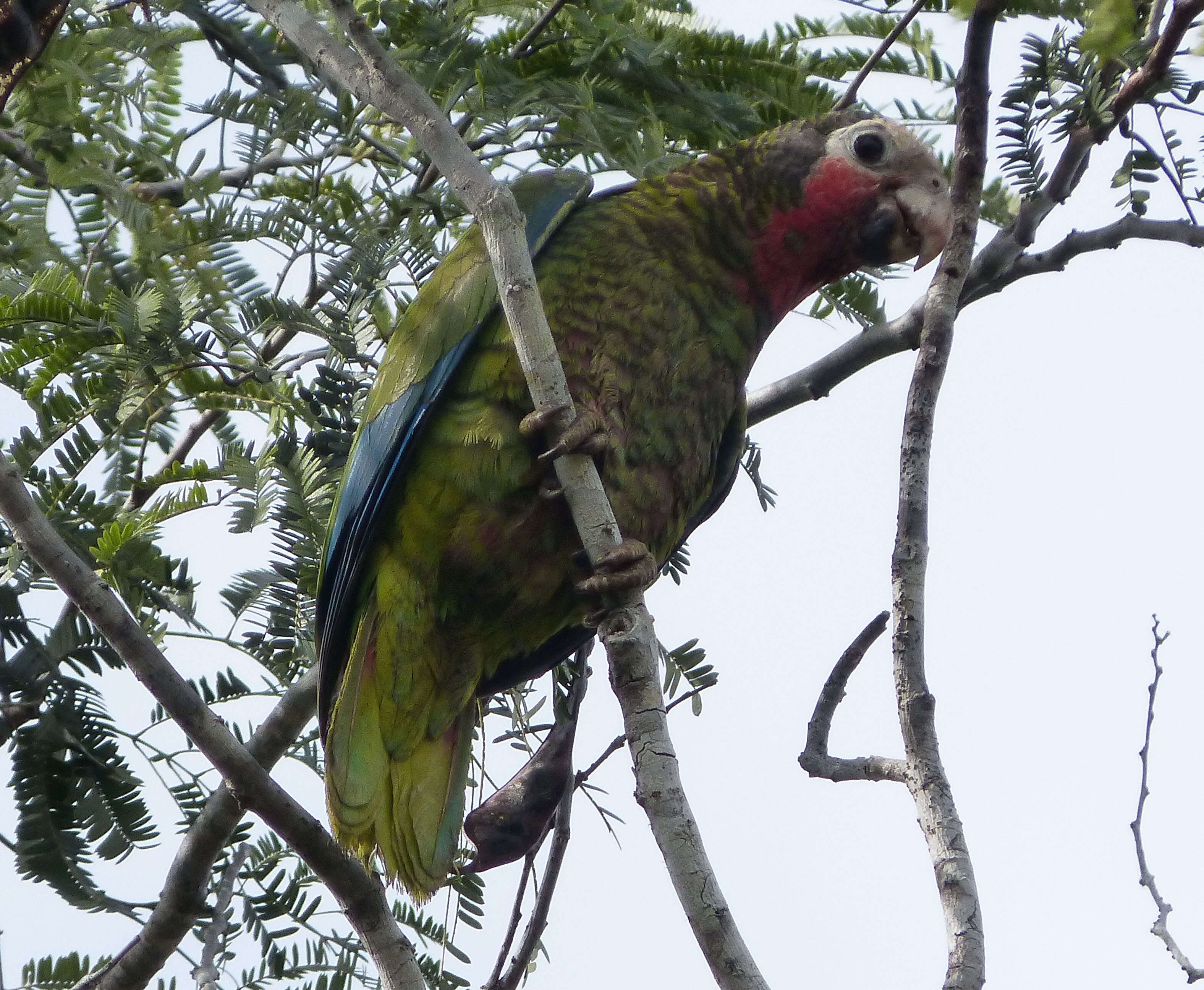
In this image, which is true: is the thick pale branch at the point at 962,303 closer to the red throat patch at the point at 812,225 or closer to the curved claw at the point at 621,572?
the red throat patch at the point at 812,225

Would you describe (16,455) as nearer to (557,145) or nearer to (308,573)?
(308,573)

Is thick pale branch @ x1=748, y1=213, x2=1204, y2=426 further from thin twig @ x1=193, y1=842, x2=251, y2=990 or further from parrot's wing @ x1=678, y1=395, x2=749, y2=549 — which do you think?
thin twig @ x1=193, y1=842, x2=251, y2=990

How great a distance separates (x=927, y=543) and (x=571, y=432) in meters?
0.65

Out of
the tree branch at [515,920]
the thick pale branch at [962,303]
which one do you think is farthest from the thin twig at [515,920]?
the thick pale branch at [962,303]

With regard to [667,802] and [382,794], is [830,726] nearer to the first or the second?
[667,802]

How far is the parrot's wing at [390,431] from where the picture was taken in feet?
8.49

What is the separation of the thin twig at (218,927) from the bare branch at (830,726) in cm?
112

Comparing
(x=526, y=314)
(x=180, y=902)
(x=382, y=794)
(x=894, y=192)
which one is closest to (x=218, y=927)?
(x=180, y=902)

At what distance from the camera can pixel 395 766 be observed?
2.65 meters

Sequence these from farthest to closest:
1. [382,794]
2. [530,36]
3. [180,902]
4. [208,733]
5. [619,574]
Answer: [530,36] → [382,794] → [180,902] → [619,574] → [208,733]

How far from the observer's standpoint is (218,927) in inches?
91.6

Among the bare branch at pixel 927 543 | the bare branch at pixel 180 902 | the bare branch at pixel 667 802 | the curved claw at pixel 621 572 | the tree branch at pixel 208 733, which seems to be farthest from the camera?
the bare branch at pixel 180 902

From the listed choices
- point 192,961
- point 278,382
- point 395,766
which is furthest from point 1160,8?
point 192,961

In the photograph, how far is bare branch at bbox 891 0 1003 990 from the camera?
5.50 ft
